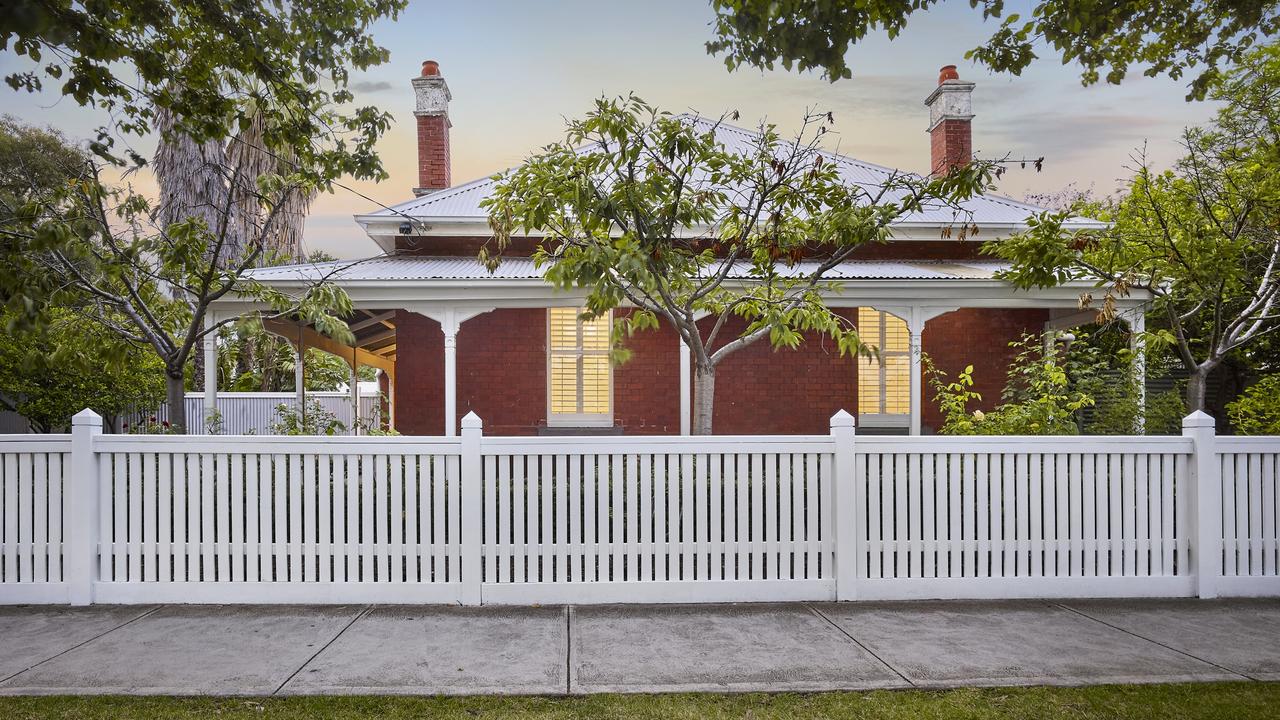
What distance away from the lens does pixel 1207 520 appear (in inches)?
216

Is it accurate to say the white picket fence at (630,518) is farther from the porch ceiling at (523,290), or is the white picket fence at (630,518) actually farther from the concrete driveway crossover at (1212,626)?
the porch ceiling at (523,290)

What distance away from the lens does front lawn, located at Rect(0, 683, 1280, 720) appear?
3.57m

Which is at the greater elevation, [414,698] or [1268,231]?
[1268,231]

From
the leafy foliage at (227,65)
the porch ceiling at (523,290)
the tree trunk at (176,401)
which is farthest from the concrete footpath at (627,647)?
the porch ceiling at (523,290)

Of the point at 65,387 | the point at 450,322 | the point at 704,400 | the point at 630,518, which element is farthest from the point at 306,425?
the point at 65,387

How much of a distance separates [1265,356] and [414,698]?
45.9 feet

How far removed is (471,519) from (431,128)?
11465 mm

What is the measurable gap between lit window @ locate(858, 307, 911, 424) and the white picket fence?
22.9 ft

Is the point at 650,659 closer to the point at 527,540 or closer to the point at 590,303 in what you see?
the point at 527,540

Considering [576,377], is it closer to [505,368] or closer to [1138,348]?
[505,368]

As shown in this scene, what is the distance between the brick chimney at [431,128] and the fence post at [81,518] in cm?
1045

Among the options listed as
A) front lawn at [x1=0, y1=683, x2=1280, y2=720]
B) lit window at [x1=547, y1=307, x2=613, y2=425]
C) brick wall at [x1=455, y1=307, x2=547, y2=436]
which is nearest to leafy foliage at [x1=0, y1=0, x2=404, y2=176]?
front lawn at [x1=0, y1=683, x2=1280, y2=720]

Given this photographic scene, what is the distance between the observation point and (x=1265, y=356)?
12.2 meters

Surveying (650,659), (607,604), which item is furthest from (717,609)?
(650,659)
